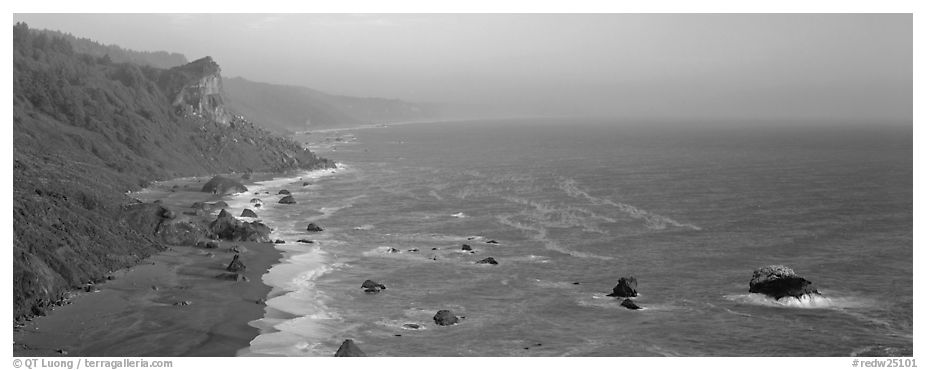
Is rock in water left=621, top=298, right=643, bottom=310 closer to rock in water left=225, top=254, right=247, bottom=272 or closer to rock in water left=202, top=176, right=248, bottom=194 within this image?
rock in water left=225, top=254, right=247, bottom=272

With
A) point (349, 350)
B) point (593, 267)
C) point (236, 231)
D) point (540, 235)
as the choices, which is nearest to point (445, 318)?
point (349, 350)

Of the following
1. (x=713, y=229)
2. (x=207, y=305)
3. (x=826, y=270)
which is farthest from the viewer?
(x=713, y=229)

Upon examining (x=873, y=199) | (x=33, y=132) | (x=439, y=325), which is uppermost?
(x=33, y=132)

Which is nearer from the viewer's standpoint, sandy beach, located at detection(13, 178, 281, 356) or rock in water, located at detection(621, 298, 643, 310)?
sandy beach, located at detection(13, 178, 281, 356)

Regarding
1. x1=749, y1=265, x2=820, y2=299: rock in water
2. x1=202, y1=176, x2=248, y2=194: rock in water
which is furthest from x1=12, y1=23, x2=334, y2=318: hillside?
x1=749, y1=265, x2=820, y2=299: rock in water

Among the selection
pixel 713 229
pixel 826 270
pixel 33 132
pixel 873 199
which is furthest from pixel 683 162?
pixel 33 132
